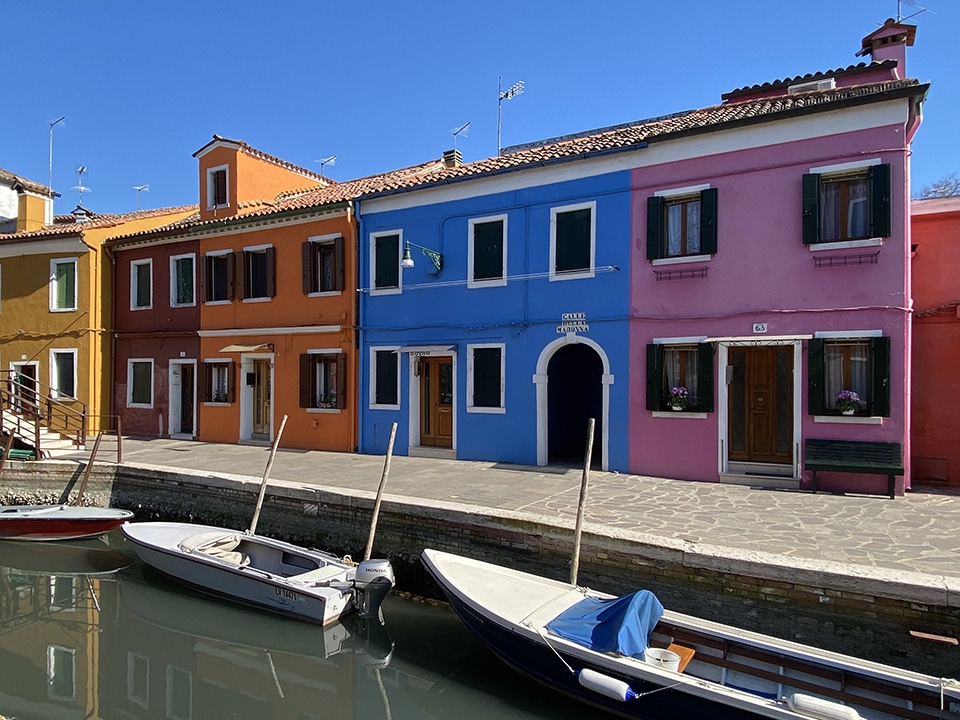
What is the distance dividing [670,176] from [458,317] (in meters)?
5.06

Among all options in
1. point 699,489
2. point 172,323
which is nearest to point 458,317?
point 699,489

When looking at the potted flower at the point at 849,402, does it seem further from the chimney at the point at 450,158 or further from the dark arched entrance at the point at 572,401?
the chimney at the point at 450,158

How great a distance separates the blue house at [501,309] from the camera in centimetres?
1191

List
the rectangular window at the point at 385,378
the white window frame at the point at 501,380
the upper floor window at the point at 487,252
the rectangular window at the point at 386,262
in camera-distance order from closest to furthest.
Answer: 1. the white window frame at the point at 501,380
2. the upper floor window at the point at 487,252
3. the rectangular window at the point at 385,378
4. the rectangular window at the point at 386,262

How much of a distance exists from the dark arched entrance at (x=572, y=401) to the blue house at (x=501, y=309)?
0.04m

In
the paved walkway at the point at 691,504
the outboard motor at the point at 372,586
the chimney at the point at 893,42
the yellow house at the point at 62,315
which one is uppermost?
the chimney at the point at 893,42

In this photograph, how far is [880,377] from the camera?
31.4 feet

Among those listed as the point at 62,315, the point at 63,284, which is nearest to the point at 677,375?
the point at 62,315

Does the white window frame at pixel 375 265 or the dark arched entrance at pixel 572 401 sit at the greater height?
the white window frame at pixel 375 265

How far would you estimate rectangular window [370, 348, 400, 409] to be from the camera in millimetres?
14258

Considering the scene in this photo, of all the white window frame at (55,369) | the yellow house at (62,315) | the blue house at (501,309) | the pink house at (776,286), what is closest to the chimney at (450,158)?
the blue house at (501,309)

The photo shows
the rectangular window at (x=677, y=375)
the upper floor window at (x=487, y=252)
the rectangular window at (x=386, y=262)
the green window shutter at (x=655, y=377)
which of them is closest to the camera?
the rectangular window at (x=677, y=375)

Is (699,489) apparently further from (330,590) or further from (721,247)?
(330,590)

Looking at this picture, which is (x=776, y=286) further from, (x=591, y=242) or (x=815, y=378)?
(x=591, y=242)
